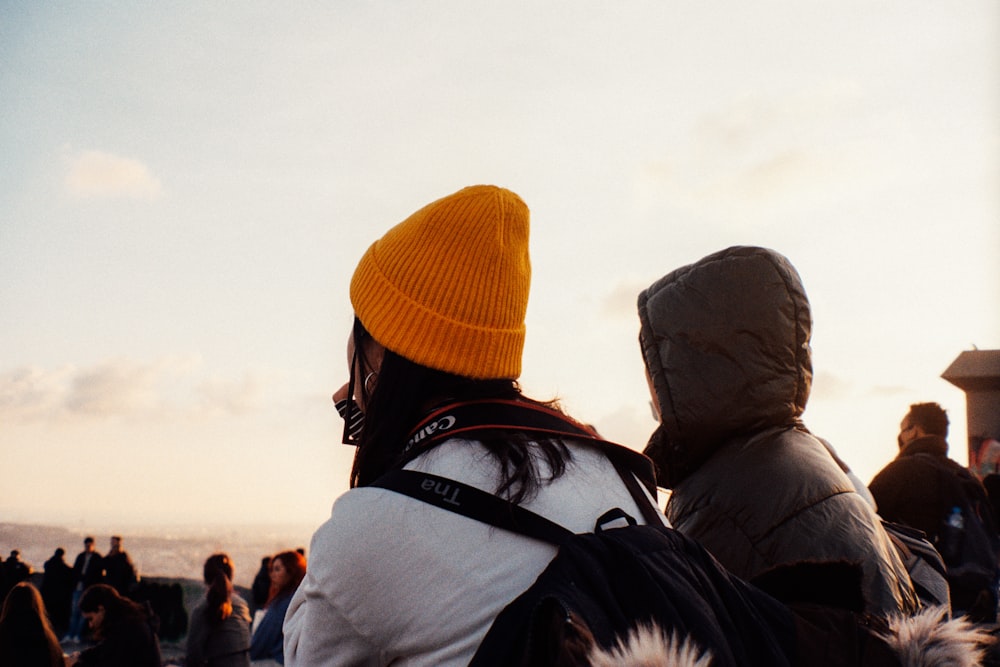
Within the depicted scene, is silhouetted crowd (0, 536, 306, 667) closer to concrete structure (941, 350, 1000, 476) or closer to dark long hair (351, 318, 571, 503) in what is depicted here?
dark long hair (351, 318, 571, 503)

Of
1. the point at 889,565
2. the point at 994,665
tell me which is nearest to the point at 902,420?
the point at 889,565

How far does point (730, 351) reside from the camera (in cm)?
240

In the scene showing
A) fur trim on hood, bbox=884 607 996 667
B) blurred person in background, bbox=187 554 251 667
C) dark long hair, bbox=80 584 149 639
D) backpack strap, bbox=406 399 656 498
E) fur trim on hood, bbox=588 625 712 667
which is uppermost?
backpack strap, bbox=406 399 656 498

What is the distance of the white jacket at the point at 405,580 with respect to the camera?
1363 mm

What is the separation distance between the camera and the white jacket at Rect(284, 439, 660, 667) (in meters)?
1.36

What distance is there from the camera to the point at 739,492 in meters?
2.23

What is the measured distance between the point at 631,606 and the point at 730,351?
1381mm

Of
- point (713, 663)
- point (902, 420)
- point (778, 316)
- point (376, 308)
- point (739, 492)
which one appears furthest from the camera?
point (902, 420)

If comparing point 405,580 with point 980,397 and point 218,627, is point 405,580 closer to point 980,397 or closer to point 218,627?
point 218,627

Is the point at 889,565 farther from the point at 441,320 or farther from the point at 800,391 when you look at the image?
the point at 441,320

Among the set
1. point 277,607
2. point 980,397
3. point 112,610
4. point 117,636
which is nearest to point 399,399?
point 277,607

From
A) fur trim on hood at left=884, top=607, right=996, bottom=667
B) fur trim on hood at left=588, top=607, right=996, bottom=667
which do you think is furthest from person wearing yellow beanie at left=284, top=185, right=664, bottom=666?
fur trim on hood at left=884, top=607, right=996, bottom=667

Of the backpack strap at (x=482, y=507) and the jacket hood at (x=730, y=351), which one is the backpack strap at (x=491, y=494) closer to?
the backpack strap at (x=482, y=507)

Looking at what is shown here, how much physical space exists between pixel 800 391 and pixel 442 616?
144 cm
